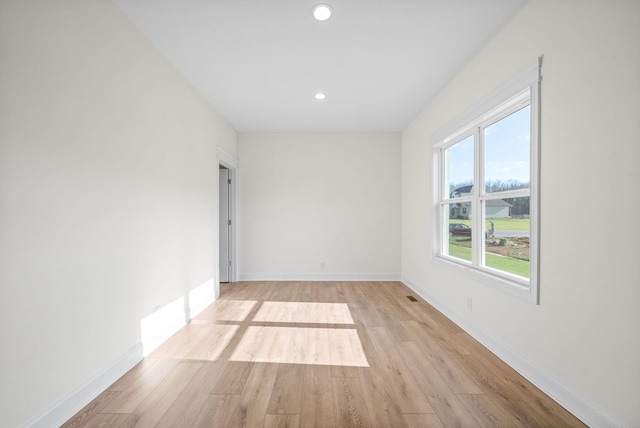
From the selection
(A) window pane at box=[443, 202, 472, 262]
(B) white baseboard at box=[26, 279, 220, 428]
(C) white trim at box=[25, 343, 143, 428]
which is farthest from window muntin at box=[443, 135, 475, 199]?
(C) white trim at box=[25, 343, 143, 428]

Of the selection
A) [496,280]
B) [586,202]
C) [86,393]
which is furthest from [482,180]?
[86,393]

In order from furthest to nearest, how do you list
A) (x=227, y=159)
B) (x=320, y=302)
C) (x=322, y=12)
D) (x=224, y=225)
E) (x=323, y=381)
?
1. (x=224, y=225)
2. (x=227, y=159)
3. (x=320, y=302)
4. (x=322, y=12)
5. (x=323, y=381)

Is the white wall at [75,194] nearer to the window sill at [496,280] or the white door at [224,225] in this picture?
the white door at [224,225]

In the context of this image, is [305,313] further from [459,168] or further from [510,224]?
[459,168]

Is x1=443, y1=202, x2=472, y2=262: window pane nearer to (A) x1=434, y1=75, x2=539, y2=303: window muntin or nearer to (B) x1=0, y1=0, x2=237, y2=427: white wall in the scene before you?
(A) x1=434, y1=75, x2=539, y2=303: window muntin

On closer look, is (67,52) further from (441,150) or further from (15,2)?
(441,150)

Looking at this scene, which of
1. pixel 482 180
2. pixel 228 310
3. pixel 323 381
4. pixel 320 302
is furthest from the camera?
pixel 320 302

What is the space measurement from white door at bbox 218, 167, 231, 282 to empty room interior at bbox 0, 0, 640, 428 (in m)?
1.21

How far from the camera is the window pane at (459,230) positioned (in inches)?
132

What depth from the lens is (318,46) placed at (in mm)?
2697

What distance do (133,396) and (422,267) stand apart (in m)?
3.76

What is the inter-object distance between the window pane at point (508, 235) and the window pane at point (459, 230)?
1.44 feet

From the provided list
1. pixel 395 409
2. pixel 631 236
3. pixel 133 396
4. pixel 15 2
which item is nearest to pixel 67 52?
pixel 15 2

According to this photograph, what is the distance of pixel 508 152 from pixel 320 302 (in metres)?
2.90
